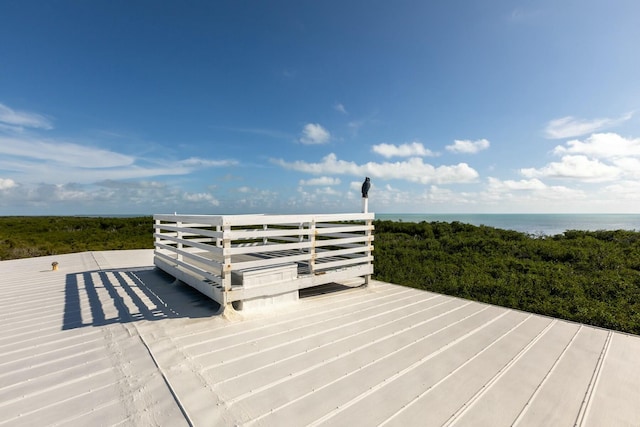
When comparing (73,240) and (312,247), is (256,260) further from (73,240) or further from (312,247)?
(73,240)

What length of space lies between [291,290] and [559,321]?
11.9ft

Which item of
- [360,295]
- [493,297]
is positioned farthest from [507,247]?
[360,295]

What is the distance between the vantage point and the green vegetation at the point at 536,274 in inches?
195

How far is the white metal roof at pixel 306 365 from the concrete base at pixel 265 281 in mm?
247

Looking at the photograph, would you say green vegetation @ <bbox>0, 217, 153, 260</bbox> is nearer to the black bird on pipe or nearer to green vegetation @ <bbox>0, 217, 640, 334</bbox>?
green vegetation @ <bbox>0, 217, 640, 334</bbox>

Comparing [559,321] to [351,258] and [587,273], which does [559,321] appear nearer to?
→ [351,258]

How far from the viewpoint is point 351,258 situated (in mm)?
5395

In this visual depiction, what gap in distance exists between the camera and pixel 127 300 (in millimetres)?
4285

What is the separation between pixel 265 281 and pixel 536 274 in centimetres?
682

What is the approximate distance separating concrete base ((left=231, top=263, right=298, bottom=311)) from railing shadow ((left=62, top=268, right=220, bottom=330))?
45 cm

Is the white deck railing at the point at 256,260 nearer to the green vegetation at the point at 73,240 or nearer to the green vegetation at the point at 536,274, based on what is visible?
the green vegetation at the point at 536,274

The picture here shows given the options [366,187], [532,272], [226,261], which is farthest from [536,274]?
[226,261]

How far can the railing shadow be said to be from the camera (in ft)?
11.8

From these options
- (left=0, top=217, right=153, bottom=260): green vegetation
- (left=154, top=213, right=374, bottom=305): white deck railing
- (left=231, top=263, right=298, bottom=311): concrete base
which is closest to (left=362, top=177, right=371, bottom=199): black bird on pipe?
(left=154, top=213, right=374, bottom=305): white deck railing
